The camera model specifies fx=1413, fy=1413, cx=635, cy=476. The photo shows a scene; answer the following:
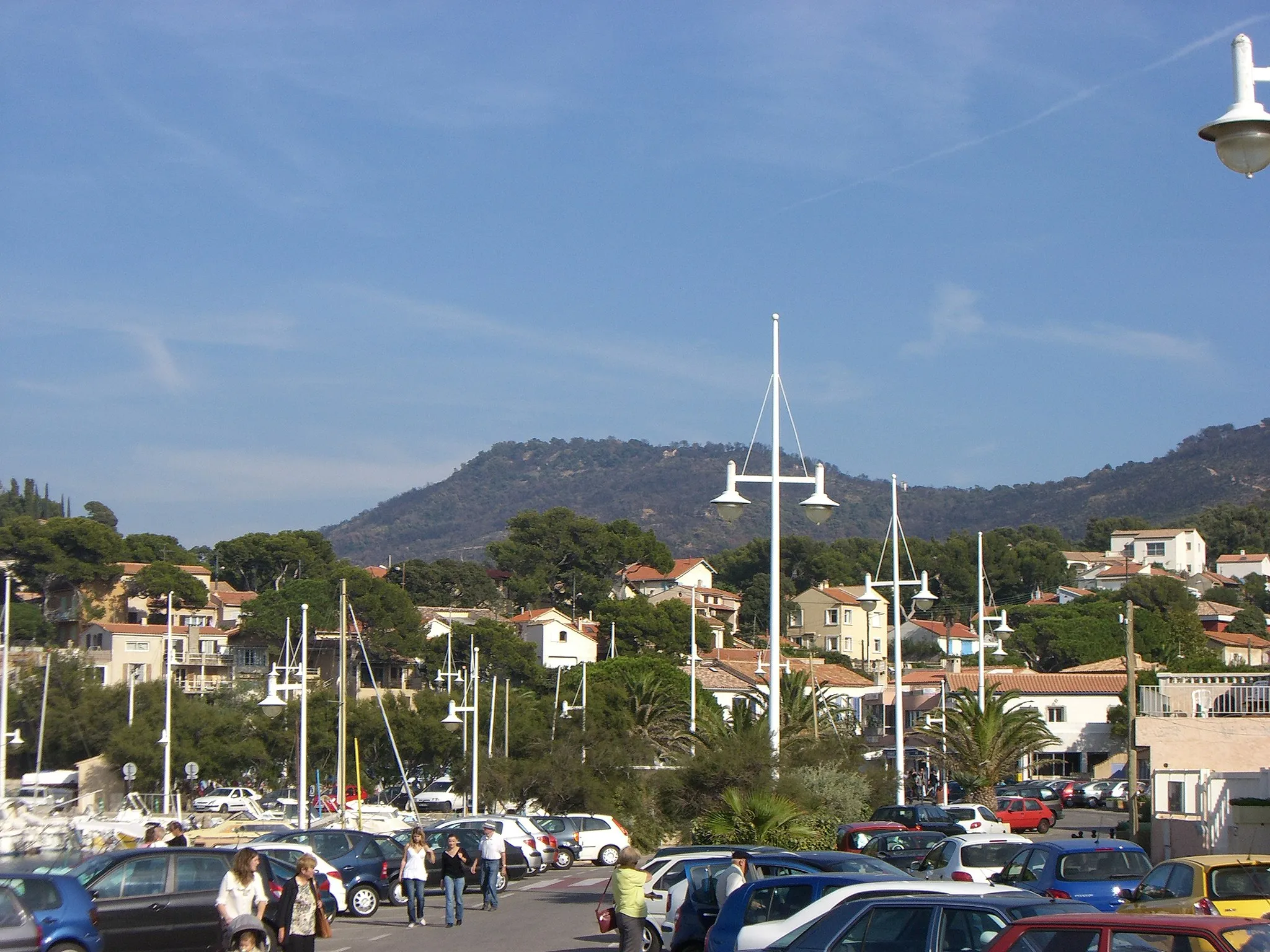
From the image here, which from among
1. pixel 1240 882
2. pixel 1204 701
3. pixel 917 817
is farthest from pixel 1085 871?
pixel 1204 701

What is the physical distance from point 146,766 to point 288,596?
38.7 m

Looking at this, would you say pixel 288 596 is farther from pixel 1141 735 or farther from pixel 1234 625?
pixel 1234 625

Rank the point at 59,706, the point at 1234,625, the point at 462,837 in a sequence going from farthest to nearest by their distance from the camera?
the point at 1234,625
the point at 59,706
the point at 462,837

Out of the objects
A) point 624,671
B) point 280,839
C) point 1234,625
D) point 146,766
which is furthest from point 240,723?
point 1234,625

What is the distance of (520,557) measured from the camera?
457 ft

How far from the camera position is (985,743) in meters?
47.3

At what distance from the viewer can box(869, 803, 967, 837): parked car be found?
119 ft

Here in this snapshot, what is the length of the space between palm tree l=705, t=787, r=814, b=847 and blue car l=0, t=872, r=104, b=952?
11.8m

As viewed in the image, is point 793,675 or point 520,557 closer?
point 793,675

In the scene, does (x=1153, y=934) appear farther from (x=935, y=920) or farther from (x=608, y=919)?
(x=608, y=919)

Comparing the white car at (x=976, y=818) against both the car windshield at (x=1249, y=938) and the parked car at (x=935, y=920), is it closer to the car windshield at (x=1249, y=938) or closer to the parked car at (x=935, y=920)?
the parked car at (x=935, y=920)

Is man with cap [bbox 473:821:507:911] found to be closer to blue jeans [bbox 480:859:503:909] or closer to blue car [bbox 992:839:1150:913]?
blue jeans [bbox 480:859:503:909]

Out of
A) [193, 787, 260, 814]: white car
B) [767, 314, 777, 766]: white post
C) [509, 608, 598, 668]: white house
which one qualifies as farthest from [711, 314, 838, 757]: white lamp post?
[509, 608, 598, 668]: white house

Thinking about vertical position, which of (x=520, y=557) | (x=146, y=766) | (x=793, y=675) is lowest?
(x=146, y=766)
